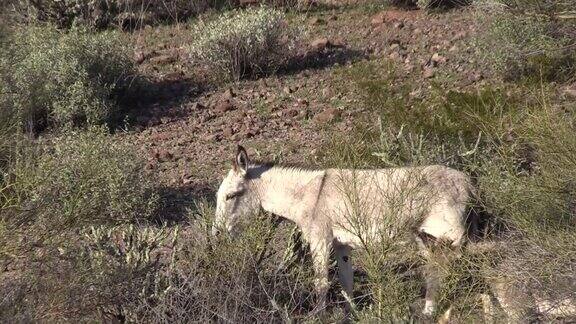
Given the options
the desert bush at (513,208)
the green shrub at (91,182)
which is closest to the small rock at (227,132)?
the green shrub at (91,182)

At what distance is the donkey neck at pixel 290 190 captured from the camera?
766 cm

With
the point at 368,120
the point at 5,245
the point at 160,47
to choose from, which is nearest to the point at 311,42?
the point at 160,47

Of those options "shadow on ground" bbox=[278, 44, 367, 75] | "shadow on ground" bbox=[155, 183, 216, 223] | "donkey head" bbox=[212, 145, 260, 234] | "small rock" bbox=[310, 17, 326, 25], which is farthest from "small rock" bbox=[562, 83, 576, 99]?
"small rock" bbox=[310, 17, 326, 25]

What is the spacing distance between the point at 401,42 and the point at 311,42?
166 cm

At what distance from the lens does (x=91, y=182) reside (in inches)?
370

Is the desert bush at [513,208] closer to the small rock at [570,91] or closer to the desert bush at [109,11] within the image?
the small rock at [570,91]

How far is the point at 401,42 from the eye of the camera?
15.5 m

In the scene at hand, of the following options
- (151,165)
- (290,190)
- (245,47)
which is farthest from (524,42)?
(290,190)

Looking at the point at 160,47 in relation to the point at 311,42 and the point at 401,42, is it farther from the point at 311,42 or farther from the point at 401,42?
the point at 401,42

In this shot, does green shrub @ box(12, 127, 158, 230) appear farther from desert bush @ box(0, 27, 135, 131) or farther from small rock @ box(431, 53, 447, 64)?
small rock @ box(431, 53, 447, 64)

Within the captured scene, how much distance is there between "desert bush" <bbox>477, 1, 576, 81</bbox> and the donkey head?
3614 mm

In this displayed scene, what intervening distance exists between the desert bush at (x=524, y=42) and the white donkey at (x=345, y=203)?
3246 mm

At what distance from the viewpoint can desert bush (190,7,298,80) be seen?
15.0 meters

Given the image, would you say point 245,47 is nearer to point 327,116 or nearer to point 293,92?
point 293,92
